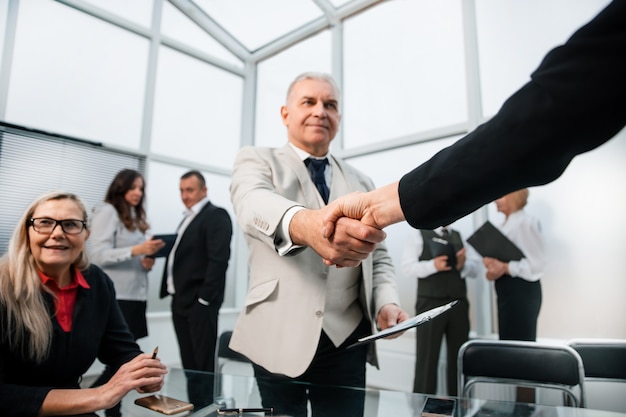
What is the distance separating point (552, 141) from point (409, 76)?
149 inches

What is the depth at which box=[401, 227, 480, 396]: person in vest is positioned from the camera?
2.92 m

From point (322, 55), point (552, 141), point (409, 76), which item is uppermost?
point (322, 55)

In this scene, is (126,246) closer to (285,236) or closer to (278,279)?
(278,279)

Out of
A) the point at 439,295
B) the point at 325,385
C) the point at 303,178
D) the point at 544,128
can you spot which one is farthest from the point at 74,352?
the point at 439,295

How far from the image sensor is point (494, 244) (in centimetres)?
274

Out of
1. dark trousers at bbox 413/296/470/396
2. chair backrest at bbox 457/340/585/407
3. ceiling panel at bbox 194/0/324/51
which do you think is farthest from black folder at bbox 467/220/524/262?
ceiling panel at bbox 194/0/324/51

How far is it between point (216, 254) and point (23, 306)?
1.80 meters

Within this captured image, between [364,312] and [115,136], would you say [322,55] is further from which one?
[364,312]

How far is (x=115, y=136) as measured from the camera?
4312mm

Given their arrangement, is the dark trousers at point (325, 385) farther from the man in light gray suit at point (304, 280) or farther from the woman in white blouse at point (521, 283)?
the woman in white blouse at point (521, 283)

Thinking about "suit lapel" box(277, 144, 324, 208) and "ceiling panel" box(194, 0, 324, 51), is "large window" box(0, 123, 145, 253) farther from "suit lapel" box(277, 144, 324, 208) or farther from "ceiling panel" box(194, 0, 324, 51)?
"suit lapel" box(277, 144, 324, 208)

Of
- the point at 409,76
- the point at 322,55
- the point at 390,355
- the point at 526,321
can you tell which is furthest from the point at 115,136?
the point at 526,321

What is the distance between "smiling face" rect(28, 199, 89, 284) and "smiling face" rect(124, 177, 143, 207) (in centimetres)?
174

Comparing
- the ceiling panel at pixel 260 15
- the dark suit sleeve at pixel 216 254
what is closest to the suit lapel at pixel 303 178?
the dark suit sleeve at pixel 216 254
